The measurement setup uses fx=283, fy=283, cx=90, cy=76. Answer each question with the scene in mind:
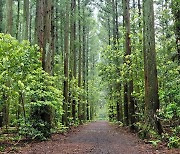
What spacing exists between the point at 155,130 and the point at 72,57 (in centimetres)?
1379

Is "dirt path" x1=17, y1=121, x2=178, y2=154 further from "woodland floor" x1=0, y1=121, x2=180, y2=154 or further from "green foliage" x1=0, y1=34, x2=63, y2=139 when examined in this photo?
"green foliage" x1=0, y1=34, x2=63, y2=139

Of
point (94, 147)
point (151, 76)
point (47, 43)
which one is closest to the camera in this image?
point (94, 147)

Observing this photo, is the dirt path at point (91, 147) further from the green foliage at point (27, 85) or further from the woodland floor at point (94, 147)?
the green foliage at point (27, 85)

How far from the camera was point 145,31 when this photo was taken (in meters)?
12.2

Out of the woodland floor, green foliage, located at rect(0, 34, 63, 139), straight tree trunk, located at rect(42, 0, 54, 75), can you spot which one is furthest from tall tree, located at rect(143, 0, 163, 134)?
straight tree trunk, located at rect(42, 0, 54, 75)

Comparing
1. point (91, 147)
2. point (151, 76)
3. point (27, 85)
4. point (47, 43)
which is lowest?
point (91, 147)

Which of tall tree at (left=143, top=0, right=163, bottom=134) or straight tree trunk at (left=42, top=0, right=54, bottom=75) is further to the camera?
Result: straight tree trunk at (left=42, top=0, right=54, bottom=75)

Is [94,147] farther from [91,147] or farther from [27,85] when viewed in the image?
[27,85]

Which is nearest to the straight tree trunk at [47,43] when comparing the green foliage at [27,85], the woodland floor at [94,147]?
the green foliage at [27,85]

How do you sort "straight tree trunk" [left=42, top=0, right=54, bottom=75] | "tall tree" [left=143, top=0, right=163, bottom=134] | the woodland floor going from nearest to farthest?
1. the woodland floor
2. "tall tree" [left=143, top=0, right=163, bottom=134]
3. "straight tree trunk" [left=42, top=0, right=54, bottom=75]

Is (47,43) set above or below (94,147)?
above

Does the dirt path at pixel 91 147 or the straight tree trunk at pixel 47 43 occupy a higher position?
the straight tree trunk at pixel 47 43

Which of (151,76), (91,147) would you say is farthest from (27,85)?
(151,76)

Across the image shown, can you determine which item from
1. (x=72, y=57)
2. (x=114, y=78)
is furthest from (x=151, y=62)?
(x=72, y=57)
